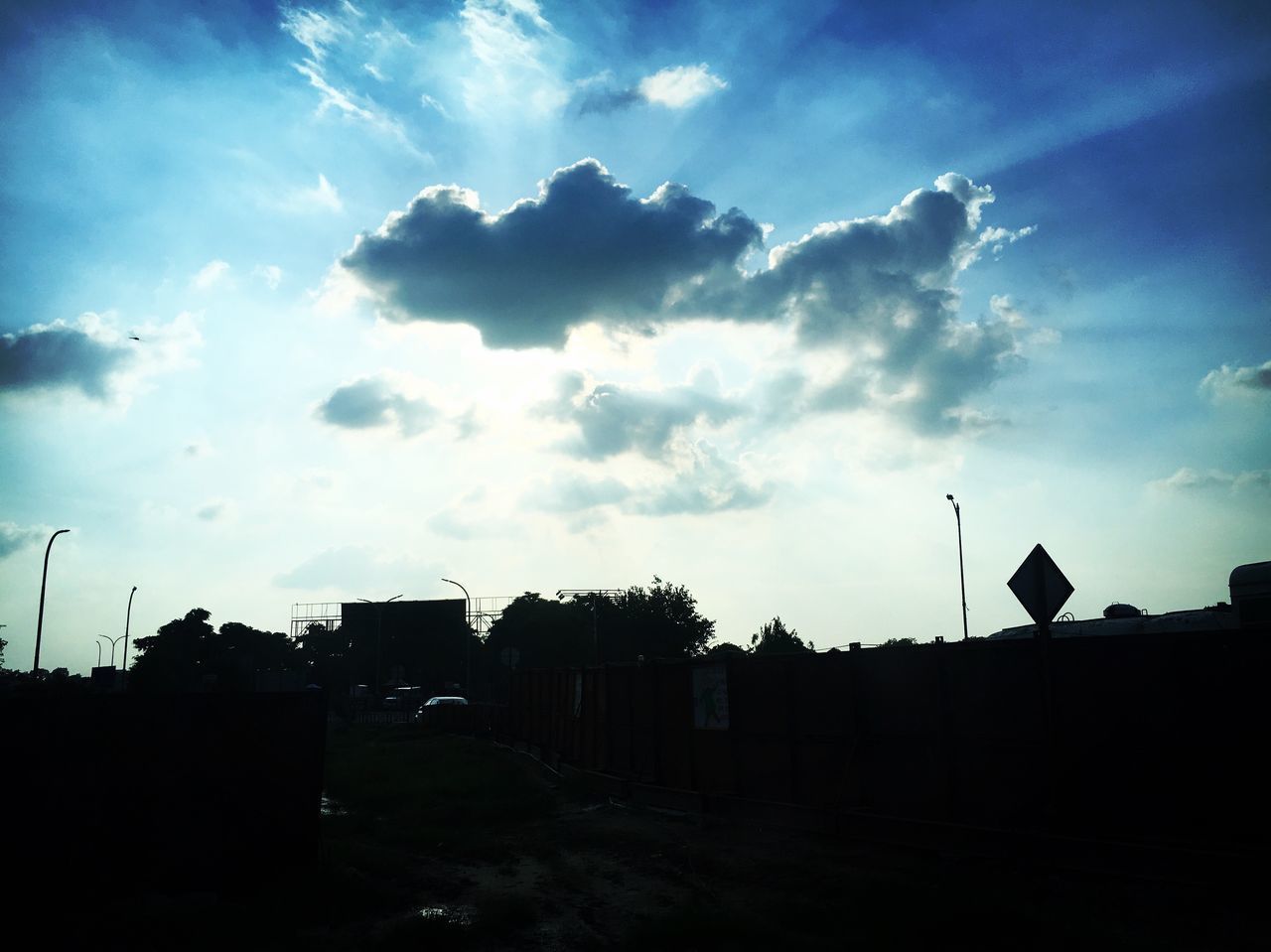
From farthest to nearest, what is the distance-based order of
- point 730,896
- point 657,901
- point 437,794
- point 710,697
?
point 437,794
point 710,697
point 657,901
point 730,896

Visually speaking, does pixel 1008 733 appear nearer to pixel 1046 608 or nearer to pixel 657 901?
pixel 1046 608

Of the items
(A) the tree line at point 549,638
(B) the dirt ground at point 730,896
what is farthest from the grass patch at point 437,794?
(A) the tree line at point 549,638

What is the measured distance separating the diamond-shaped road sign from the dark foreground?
307cm

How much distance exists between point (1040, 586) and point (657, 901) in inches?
242

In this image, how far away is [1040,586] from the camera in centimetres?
1210

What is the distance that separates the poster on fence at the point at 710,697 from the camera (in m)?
17.2

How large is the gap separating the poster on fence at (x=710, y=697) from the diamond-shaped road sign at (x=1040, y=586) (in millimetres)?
6342

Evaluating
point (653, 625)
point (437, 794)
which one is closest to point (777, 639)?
point (653, 625)

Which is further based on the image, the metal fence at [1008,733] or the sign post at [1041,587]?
the sign post at [1041,587]

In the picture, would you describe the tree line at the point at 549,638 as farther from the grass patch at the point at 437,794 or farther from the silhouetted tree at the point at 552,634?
the grass patch at the point at 437,794

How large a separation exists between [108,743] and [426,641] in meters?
94.3

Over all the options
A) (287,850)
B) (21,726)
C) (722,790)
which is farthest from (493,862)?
(21,726)

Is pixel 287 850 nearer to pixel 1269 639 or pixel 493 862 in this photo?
pixel 493 862

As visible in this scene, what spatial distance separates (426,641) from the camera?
10194 cm
